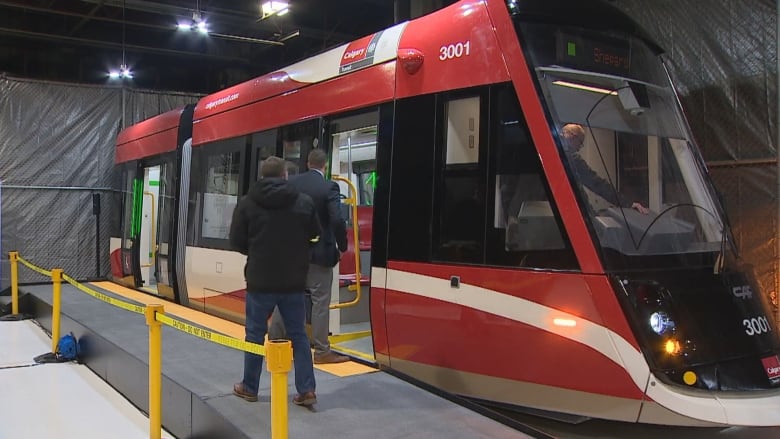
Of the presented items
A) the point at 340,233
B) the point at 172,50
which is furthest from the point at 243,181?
the point at 172,50

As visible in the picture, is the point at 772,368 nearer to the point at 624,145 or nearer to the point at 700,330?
the point at 700,330

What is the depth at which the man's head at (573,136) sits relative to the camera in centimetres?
358

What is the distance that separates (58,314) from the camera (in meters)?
6.48

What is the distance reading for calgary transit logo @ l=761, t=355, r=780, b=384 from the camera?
349 centimetres

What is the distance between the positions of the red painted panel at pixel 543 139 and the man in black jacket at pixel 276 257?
4.53ft

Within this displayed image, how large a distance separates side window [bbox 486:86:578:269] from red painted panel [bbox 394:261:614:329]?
2.5 inches

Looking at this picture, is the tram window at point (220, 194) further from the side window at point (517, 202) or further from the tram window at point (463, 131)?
the side window at point (517, 202)

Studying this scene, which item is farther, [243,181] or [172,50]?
[172,50]

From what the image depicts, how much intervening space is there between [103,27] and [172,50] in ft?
5.06

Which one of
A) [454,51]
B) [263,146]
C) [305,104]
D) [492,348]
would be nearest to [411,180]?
[454,51]

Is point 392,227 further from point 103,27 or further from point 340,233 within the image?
point 103,27

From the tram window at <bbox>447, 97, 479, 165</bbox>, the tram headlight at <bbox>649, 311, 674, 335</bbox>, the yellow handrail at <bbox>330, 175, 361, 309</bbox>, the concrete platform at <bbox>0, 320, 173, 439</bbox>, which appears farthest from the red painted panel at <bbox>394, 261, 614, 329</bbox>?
the concrete platform at <bbox>0, 320, 173, 439</bbox>

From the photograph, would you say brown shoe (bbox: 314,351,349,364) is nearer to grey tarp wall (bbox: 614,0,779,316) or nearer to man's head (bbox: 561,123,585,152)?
man's head (bbox: 561,123,585,152)

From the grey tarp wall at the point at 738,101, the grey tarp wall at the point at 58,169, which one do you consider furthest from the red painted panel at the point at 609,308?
the grey tarp wall at the point at 58,169
